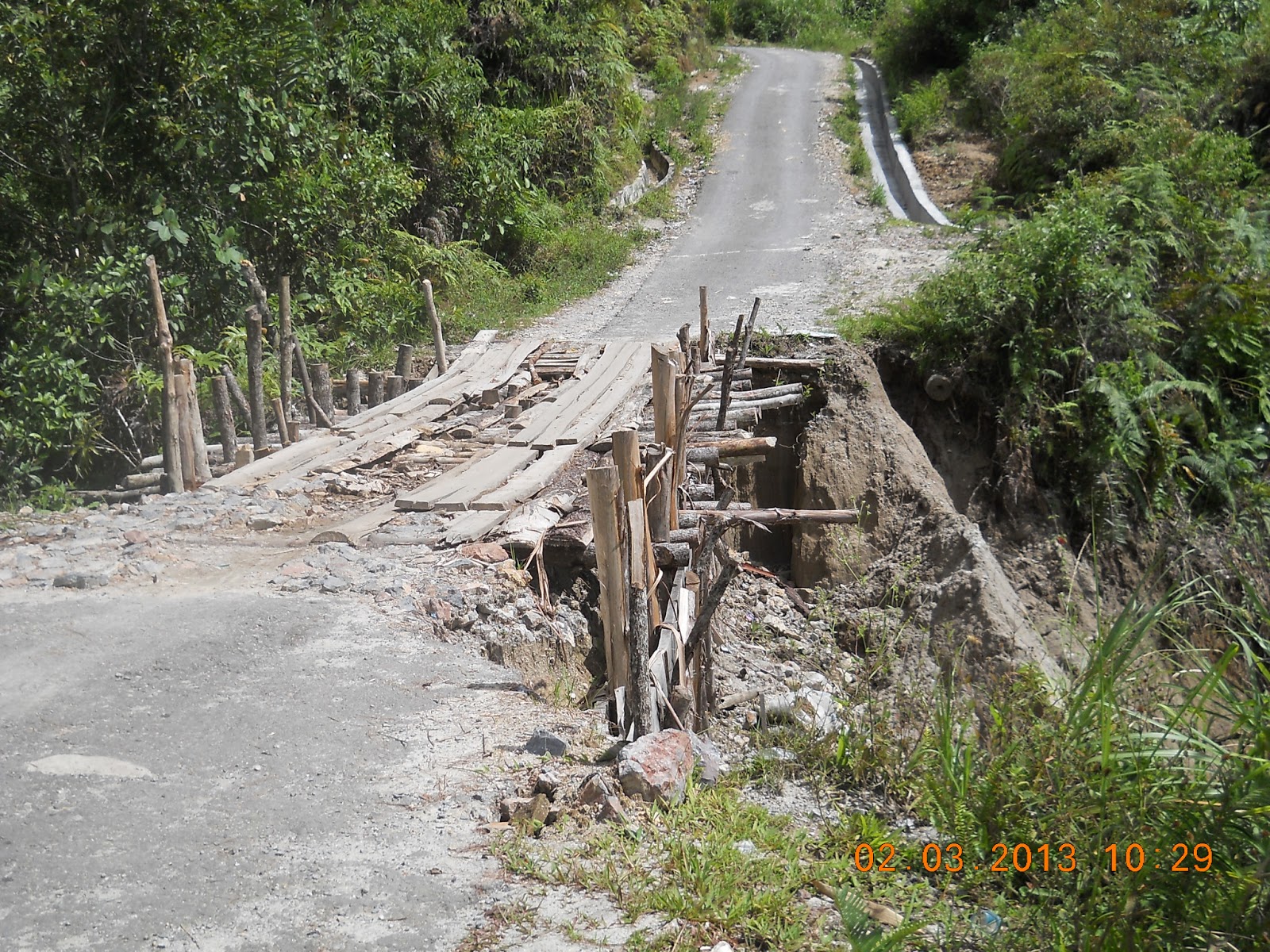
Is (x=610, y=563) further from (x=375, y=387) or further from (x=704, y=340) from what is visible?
(x=375, y=387)

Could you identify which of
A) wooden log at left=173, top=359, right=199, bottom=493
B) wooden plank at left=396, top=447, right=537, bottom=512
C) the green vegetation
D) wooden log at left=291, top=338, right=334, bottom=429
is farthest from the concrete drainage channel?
wooden log at left=173, top=359, right=199, bottom=493

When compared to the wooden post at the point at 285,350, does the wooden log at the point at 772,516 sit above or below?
below

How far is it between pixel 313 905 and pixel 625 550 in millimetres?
2099

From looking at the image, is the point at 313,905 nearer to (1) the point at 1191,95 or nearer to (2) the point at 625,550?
(2) the point at 625,550

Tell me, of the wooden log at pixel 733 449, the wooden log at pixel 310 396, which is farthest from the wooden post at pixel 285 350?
the wooden log at pixel 733 449

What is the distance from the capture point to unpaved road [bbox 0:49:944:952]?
10.6 feet

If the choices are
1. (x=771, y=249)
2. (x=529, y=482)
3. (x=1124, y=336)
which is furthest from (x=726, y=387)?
(x=771, y=249)

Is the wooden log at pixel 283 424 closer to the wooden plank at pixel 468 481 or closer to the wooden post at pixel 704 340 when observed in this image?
the wooden plank at pixel 468 481

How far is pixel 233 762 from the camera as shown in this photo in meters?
4.04

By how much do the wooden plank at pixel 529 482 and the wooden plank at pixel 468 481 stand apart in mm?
85

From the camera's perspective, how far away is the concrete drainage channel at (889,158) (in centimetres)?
1641

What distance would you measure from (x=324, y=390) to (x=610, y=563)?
6.12m

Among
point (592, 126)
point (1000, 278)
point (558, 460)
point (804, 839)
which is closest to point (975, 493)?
point (1000, 278)

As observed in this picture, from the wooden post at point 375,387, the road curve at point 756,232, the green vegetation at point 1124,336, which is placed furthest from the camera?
the road curve at point 756,232
